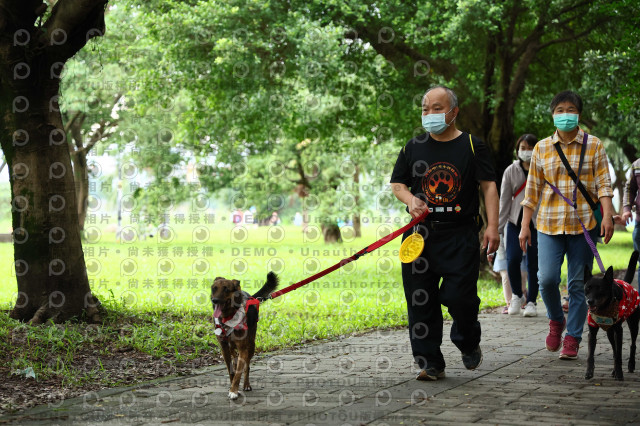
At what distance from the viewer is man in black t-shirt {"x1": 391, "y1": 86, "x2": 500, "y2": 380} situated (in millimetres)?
5871

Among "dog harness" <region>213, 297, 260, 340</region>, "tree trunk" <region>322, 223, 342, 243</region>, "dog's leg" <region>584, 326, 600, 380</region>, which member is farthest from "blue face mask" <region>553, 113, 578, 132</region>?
"tree trunk" <region>322, 223, 342, 243</region>

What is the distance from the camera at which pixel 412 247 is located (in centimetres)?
595

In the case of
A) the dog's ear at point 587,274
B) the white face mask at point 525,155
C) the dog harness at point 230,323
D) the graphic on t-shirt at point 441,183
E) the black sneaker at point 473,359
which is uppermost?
the white face mask at point 525,155

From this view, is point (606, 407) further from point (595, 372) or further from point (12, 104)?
point (12, 104)

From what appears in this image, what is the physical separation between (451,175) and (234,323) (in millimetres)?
1971

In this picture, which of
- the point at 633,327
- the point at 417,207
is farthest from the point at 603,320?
the point at 417,207

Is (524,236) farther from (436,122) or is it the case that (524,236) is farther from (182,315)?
(182,315)

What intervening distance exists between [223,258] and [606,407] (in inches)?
903

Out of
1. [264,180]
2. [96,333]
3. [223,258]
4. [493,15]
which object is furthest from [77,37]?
[264,180]

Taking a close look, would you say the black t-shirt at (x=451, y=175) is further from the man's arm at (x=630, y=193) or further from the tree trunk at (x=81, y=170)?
the tree trunk at (x=81, y=170)

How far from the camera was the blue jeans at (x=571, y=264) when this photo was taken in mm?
6867

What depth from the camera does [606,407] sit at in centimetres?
507

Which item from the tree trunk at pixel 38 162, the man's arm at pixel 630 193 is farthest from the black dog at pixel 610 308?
the tree trunk at pixel 38 162

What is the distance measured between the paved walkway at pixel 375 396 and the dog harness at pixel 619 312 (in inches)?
17.2
